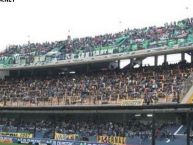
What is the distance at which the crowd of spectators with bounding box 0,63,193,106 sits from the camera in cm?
4269

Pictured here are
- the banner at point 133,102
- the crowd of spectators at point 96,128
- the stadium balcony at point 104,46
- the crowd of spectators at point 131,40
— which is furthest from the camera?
the crowd of spectators at point 131,40

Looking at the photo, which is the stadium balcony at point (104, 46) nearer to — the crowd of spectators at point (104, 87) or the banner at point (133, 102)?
the crowd of spectators at point (104, 87)

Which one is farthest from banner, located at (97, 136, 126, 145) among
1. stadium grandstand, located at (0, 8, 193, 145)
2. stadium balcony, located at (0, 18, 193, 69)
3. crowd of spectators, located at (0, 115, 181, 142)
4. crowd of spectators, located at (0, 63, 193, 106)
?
stadium balcony, located at (0, 18, 193, 69)

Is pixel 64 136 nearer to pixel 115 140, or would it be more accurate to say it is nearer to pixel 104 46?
pixel 115 140

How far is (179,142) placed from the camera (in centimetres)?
3884

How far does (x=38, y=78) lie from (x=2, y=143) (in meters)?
11.8

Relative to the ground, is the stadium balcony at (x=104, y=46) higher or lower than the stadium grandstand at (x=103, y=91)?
higher

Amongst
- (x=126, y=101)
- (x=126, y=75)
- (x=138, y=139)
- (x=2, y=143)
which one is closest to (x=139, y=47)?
(x=126, y=75)

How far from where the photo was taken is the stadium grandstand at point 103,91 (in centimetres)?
4112

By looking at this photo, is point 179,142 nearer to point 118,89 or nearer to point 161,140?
point 161,140

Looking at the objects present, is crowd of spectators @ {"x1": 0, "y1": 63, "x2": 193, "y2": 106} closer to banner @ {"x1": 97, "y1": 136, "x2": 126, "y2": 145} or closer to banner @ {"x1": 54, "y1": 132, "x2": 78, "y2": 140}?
banner @ {"x1": 54, "y1": 132, "x2": 78, "y2": 140}

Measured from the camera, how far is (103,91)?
47.2m

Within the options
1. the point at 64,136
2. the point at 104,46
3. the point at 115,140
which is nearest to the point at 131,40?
the point at 104,46

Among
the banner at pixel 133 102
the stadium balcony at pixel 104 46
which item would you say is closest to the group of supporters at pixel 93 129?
the banner at pixel 133 102
